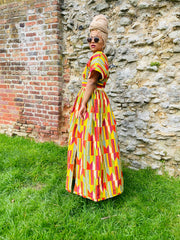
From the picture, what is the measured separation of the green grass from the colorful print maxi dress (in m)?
0.19

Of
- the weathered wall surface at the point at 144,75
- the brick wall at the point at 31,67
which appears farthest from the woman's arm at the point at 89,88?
the brick wall at the point at 31,67

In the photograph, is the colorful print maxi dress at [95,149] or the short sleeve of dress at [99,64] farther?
the colorful print maxi dress at [95,149]

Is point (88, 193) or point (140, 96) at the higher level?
point (140, 96)

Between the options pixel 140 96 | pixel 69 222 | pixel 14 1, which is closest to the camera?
pixel 69 222

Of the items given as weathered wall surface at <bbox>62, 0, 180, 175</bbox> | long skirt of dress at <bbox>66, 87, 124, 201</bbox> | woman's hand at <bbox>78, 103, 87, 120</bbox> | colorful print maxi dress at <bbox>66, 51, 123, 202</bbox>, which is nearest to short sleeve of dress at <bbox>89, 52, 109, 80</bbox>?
colorful print maxi dress at <bbox>66, 51, 123, 202</bbox>

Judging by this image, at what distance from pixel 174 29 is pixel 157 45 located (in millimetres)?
269

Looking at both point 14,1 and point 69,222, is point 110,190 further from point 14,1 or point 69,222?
point 14,1

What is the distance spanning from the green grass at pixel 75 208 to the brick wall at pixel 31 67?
1102 millimetres

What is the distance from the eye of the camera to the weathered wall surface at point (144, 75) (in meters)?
2.59

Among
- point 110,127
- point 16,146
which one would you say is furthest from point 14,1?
point 110,127

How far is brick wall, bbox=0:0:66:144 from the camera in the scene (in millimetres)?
3463

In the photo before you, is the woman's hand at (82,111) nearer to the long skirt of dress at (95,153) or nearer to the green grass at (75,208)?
the long skirt of dress at (95,153)

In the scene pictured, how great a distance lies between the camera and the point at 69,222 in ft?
6.26

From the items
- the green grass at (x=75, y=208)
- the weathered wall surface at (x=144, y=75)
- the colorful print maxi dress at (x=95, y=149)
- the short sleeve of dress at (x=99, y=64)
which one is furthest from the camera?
the weathered wall surface at (x=144, y=75)
